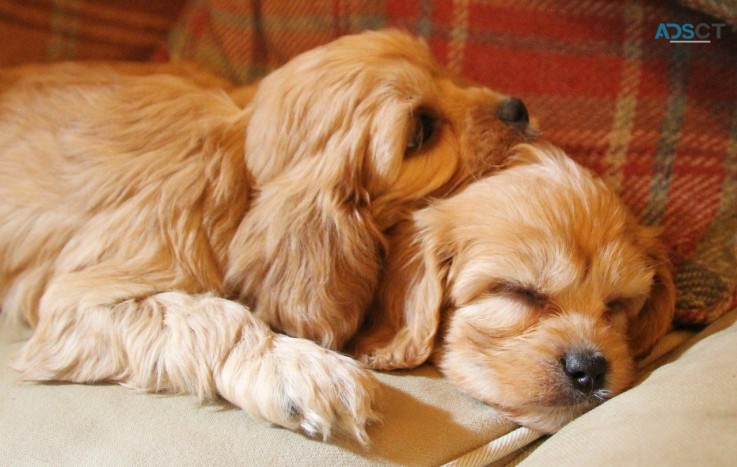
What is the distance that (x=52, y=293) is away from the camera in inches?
61.0

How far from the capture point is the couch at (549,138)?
4.10 ft

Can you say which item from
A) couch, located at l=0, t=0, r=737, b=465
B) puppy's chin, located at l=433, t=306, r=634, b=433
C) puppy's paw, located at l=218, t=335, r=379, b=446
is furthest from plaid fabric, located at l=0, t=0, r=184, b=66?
puppy's chin, located at l=433, t=306, r=634, b=433

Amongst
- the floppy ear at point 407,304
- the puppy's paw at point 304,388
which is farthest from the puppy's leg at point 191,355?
the floppy ear at point 407,304

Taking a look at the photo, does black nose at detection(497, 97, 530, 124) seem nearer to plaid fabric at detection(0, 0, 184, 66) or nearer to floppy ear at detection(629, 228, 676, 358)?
floppy ear at detection(629, 228, 676, 358)

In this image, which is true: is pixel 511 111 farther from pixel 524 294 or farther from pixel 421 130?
pixel 524 294

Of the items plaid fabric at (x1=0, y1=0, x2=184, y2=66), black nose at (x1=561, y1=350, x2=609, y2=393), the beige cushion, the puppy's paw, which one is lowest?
the beige cushion

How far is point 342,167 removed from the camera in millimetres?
1504

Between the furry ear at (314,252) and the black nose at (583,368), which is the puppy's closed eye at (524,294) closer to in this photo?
the black nose at (583,368)

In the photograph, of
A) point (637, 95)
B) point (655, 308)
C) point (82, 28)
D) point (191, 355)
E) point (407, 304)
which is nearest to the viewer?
point (191, 355)

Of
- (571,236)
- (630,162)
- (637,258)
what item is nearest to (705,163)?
(630,162)

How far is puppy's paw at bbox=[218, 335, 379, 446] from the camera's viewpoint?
1297 millimetres

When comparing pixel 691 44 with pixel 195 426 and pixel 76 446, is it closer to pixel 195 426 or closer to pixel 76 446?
pixel 195 426

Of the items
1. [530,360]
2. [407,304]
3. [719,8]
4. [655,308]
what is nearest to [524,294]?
[530,360]

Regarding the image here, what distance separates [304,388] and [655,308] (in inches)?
33.0
